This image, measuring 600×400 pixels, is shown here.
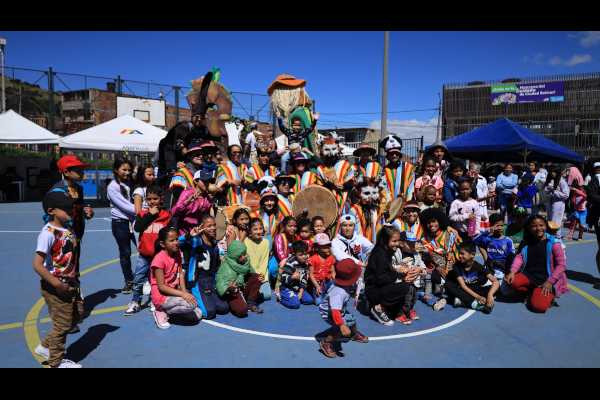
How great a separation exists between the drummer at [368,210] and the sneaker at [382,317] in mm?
1520

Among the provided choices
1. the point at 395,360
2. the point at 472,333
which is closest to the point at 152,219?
the point at 395,360

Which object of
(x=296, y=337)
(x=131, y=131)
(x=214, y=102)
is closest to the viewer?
(x=296, y=337)

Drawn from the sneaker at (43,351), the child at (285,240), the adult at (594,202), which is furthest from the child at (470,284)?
the sneaker at (43,351)

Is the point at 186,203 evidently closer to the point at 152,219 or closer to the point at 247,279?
the point at 152,219

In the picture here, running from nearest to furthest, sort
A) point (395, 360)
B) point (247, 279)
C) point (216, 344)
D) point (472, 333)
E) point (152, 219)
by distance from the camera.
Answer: point (395, 360), point (216, 344), point (472, 333), point (152, 219), point (247, 279)

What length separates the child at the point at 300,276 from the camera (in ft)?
17.9

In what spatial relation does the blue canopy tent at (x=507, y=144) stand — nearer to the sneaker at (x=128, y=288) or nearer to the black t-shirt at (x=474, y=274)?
the black t-shirt at (x=474, y=274)

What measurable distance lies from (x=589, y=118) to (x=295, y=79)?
20.8m

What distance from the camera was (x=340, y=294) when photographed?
394 centimetres

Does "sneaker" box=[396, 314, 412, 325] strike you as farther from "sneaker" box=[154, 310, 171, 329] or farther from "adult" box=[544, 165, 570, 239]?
"adult" box=[544, 165, 570, 239]

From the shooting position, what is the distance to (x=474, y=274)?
555cm

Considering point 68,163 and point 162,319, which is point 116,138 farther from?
point 162,319

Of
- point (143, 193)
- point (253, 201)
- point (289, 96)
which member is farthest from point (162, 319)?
point (289, 96)

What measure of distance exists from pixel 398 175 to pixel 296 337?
3424mm
